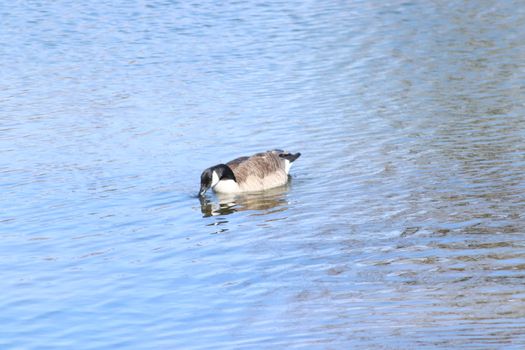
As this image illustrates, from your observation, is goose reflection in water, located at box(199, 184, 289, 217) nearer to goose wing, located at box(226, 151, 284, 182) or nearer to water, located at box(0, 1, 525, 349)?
water, located at box(0, 1, 525, 349)

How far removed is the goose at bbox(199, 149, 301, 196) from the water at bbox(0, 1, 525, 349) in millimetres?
261

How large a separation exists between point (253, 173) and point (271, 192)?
361 mm

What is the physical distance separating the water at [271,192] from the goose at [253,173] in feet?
0.86

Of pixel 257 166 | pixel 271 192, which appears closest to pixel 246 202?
pixel 271 192

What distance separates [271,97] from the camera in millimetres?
19391

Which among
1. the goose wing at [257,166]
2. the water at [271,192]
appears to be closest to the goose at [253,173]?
the goose wing at [257,166]

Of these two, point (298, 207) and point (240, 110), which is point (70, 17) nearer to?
point (240, 110)

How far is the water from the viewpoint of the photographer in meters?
8.55

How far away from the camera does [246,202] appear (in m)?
13.8

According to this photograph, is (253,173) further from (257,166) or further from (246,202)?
(246,202)

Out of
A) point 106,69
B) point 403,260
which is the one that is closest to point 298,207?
point 403,260

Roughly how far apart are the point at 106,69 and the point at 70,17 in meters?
7.71

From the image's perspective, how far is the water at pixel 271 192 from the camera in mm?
8555

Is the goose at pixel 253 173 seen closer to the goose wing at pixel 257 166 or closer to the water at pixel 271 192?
the goose wing at pixel 257 166
